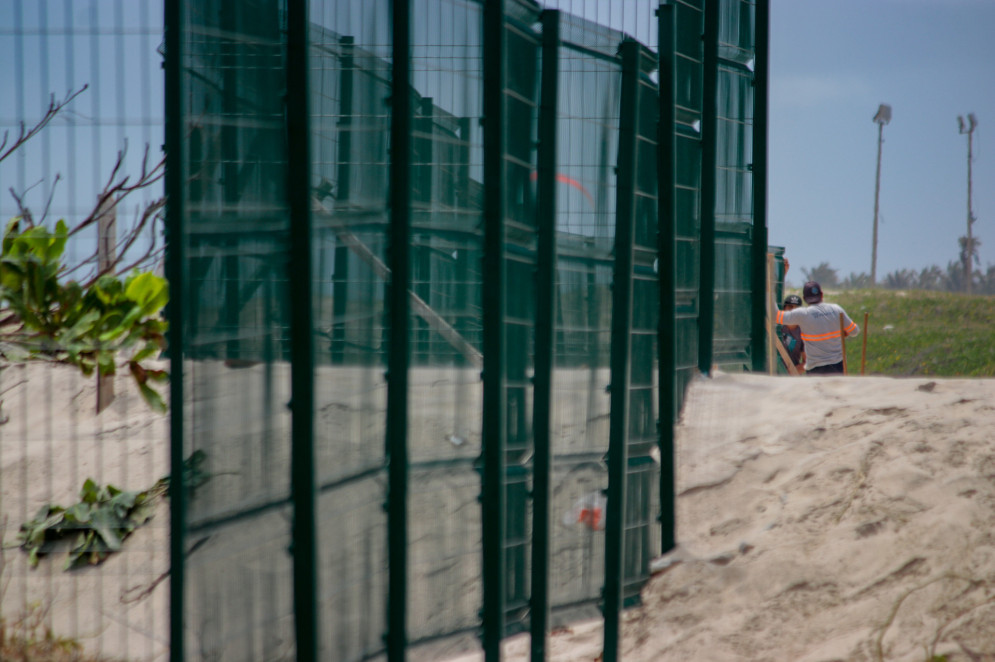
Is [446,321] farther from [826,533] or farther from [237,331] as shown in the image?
[826,533]

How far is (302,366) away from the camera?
3451 millimetres

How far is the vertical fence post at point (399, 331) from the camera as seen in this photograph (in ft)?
11.7

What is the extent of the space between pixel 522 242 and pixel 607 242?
0.56 metres

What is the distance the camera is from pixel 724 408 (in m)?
4.87

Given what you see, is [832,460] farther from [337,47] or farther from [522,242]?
[337,47]

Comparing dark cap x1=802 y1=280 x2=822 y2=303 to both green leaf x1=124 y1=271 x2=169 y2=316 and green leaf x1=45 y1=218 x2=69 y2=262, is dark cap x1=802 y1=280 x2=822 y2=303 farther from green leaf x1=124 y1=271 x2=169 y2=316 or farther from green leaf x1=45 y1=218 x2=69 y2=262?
green leaf x1=45 y1=218 x2=69 y2=262

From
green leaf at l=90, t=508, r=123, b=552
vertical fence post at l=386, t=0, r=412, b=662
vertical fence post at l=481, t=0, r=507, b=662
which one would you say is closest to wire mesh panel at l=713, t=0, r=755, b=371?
vertical fence post at l=481, t=0, r=507, b=662

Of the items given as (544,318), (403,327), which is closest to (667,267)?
(544,318)

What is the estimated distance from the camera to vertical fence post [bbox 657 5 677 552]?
14.9 feet

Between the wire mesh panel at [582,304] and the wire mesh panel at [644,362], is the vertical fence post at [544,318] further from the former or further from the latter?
the wire mesh panel at [644,362]

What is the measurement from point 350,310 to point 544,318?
95 centimetres

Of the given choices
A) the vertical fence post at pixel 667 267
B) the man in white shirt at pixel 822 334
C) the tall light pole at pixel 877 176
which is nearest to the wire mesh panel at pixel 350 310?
the vertical fence post at pixel 667 267

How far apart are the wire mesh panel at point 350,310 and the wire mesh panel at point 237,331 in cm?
15

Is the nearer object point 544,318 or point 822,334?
point 544,318
